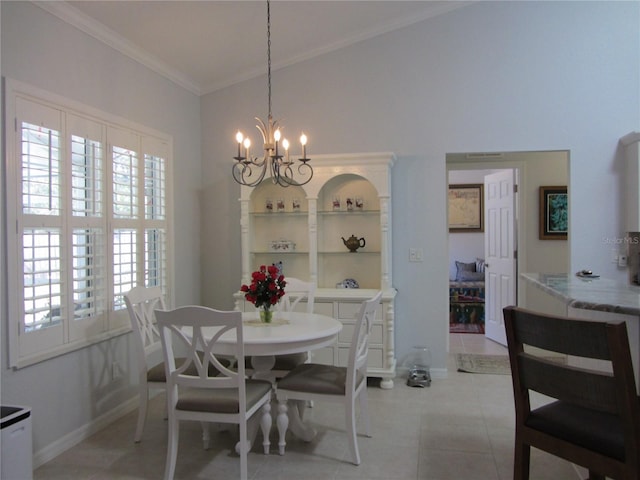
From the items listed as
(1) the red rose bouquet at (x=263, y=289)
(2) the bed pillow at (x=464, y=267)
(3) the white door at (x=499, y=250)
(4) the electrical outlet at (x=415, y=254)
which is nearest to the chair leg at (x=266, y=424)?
(1) the red rose bouquet at (x=263, y=289)

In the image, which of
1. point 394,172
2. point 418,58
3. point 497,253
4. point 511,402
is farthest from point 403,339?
point 418,58

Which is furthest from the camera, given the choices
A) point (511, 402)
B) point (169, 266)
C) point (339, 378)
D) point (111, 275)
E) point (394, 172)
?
Result: point (394, 172)

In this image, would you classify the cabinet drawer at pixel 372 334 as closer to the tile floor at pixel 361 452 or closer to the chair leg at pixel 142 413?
the tile floor at pixel 361 452

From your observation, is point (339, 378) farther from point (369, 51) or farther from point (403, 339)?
Answer: point (369, 51)

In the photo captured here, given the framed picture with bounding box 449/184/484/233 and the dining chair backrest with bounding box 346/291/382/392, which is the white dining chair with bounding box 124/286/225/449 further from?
the framed picture with bounding box 449/184/484/233

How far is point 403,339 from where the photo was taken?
4547mm

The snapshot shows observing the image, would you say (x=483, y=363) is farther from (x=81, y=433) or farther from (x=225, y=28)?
(x=225, y=28)

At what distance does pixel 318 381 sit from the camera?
9.50ft

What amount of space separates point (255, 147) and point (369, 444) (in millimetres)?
2894

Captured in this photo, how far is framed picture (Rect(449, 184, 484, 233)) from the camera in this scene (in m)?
8.40

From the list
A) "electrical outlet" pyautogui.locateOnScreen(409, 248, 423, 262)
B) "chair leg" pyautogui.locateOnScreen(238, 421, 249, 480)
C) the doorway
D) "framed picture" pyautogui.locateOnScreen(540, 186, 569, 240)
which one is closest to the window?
"chair leg" pyautogui.locateOnScreen(238, 421, 249, 480)

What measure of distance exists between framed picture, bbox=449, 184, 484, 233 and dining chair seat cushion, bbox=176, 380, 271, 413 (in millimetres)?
6445

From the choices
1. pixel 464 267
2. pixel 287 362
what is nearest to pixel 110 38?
pixel 287 362

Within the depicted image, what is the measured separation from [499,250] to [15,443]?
5.08 m
